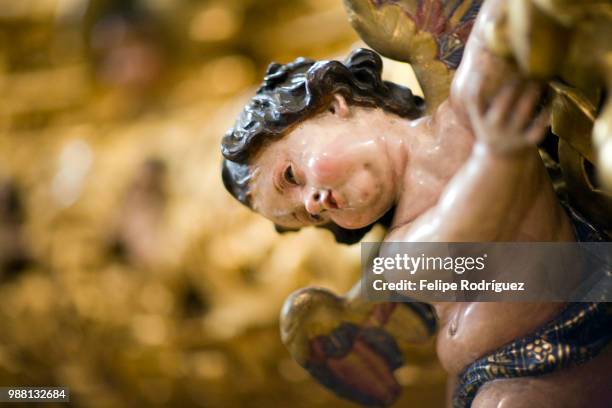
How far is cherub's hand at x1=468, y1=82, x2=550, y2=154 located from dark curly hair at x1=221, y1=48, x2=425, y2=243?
0.15 metres

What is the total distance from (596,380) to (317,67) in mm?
344

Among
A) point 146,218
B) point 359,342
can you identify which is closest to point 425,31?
point 359,342

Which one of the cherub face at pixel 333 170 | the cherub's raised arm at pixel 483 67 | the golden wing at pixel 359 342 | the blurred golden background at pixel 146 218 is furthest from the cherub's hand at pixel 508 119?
the blurred golden background at pixel 146 218

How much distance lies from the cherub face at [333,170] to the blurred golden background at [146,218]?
0.77 metres

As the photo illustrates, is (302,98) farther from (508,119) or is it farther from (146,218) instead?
(146,218)

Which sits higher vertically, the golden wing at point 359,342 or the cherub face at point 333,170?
the cherub face at point 333,170

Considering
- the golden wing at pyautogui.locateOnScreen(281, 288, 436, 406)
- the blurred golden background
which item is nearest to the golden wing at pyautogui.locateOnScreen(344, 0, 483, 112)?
the golden wing at pyautogui.locateOnScreen(281, 288, 436, 406)

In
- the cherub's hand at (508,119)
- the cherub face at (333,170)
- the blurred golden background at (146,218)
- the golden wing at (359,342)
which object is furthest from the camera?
the blurred golden background at (146,218)

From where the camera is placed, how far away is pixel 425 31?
0.72m

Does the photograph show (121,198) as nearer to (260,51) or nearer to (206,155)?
(206,155)

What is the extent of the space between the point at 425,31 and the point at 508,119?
0.17 m

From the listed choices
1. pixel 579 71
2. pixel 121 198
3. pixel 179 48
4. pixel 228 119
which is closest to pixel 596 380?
pixel 579 71

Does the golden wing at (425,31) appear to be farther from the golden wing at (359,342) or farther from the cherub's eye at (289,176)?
the golden wing at (359,342)

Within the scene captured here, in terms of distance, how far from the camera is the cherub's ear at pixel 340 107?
709 millimetres
